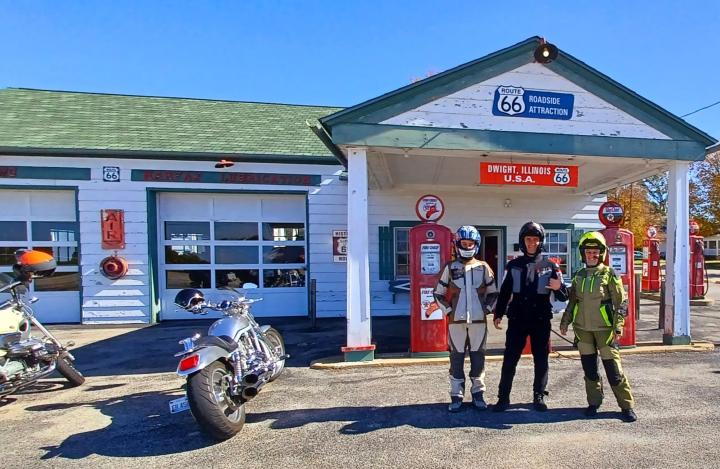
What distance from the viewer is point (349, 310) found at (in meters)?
5.43

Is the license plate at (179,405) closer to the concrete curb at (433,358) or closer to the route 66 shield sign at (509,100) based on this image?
the concrete curb at (433,358)

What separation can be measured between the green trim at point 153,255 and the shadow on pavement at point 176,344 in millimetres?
362

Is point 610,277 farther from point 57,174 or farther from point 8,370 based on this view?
point 57,174

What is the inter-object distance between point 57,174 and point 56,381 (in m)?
5.07

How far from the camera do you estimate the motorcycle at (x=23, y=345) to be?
3990 millimetres

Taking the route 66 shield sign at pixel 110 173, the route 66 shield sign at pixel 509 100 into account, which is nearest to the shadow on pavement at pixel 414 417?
the route 66 shield sign at pixel 509 100

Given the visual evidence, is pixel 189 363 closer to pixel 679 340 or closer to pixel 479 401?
pixel 479 401

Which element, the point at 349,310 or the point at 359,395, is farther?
the point at 349,310

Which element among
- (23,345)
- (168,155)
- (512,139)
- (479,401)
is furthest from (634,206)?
(23,345)

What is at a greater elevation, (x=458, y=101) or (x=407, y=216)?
(x=458, y=101)

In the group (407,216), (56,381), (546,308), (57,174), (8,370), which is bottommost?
(56,381)

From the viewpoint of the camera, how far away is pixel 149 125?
9.41 metres

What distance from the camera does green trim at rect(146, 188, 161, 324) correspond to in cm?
844

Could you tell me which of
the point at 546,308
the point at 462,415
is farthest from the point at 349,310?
the point at 546,308
